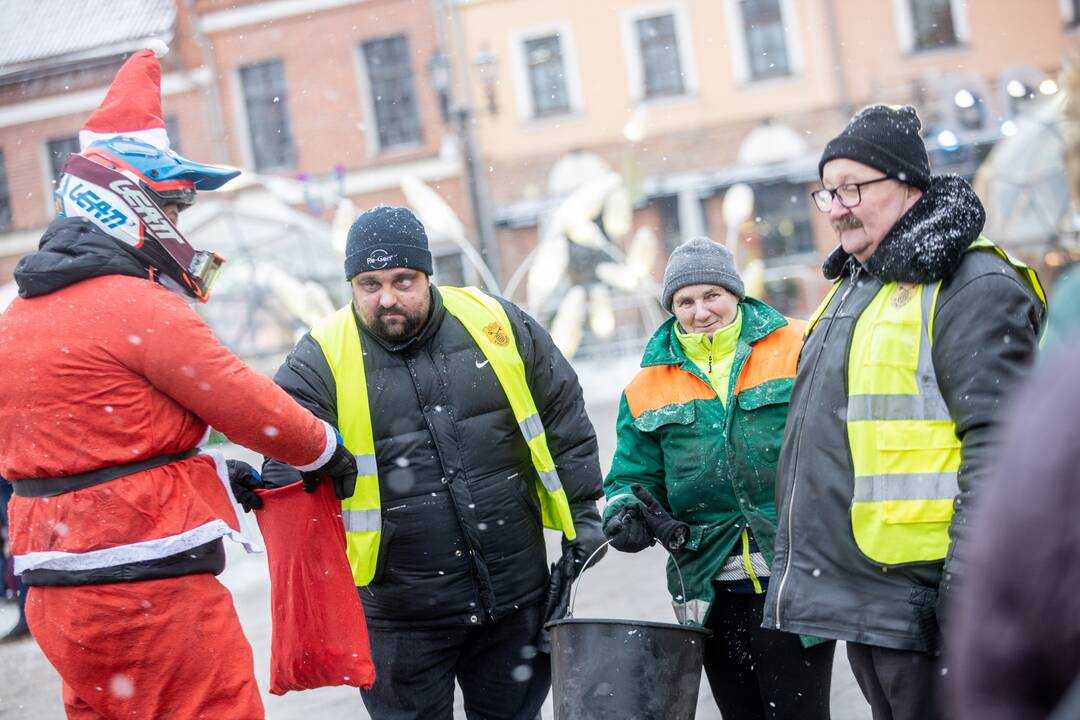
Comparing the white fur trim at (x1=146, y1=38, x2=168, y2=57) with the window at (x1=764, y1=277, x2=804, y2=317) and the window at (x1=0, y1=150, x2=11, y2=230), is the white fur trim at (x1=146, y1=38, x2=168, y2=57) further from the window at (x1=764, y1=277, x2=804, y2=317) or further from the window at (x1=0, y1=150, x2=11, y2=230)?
the window at (x1=0, y1=150, x2=11, y2=230)

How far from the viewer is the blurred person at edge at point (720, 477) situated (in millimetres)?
3488

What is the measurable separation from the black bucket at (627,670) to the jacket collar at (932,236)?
1.11 metres

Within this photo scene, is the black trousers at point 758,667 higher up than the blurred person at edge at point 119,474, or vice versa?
the blurred person at edge at point 119,474

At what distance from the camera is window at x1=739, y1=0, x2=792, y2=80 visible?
24.2m

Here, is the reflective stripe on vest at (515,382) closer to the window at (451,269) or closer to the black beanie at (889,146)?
the black beanie at (889,146)

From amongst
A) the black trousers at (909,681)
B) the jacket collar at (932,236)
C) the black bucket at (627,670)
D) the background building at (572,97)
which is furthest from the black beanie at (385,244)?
the background building at (572,97)

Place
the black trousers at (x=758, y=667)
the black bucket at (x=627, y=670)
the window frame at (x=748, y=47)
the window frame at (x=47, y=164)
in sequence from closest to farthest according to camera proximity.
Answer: the black bucket at (x=627, y=670) → the black trousers at (x=758, y=667) → the window frame at (x=748, y=47) → the window frame at (x=47, y=164)

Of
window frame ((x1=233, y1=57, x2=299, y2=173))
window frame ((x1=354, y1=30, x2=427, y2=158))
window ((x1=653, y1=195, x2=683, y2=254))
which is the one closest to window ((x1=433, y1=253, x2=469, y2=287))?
window frame ((x1=354, y1=30, x2=427, y2=158))

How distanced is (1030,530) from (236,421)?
2.26 meters

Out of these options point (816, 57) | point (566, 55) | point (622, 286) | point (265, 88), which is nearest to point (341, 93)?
point (265, 88)

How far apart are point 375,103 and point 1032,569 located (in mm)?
25400

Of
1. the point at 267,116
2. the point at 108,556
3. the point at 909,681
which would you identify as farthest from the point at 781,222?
the point at 108,556

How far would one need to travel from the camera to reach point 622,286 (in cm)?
2416

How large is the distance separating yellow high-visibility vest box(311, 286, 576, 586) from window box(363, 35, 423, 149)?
72.3 ft
